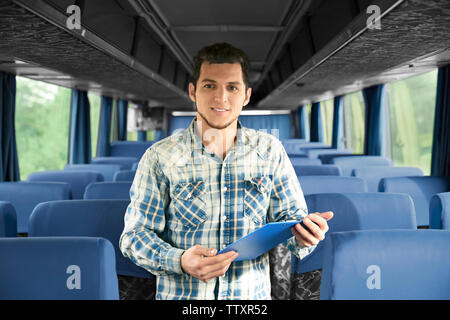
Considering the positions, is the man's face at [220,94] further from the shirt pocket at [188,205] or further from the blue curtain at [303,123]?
the blue curtain at [303,123]

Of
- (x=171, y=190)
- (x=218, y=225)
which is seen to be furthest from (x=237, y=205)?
(x=171, y=190)

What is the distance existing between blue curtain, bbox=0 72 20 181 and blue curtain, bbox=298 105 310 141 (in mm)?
12612

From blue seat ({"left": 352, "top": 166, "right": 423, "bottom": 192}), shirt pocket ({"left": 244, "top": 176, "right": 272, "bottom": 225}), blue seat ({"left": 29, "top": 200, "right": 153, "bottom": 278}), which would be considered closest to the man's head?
shirt pocket ({"left": 244, "top": 176, "right": 272, "bottom": 225})

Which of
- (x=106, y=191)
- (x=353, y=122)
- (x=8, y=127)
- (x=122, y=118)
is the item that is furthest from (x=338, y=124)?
(x=106, y=191)

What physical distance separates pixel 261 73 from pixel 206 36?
610 cm

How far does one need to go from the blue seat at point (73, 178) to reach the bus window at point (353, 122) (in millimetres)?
8933

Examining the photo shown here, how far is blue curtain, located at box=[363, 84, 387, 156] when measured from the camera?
8656 mm

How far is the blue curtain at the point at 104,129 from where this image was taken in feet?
36.2

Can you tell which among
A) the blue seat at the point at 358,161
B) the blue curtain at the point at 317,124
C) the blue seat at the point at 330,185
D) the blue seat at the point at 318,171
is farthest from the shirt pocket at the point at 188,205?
the blue curtain at the point at 317,124

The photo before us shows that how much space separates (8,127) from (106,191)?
11.6ft

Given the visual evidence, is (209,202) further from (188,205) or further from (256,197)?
(256,197)

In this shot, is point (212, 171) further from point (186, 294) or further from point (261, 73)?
point (261, 73)

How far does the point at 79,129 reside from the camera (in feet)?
30.7
